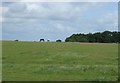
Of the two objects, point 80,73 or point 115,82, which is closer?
point 115,82

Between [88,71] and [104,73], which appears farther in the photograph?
[88,71]

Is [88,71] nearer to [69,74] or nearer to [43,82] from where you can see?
[69,74]

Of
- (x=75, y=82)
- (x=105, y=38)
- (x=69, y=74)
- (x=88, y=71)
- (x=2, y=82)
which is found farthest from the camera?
(x=105, y=38)

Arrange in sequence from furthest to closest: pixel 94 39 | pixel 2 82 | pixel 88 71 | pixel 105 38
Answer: pixel 94 39 → pixel 105 38 → pixel 88 71 → pixel 2 82

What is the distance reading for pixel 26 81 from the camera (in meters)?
23.0

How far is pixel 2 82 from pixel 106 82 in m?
7.19

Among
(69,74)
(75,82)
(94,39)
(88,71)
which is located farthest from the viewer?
(94,39)

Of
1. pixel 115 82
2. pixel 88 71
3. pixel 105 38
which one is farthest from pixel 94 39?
pixel 115 82

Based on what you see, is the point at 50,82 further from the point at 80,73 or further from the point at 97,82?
the point at 80,73

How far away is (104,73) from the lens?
30.1 m

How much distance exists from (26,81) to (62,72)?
26.4ft

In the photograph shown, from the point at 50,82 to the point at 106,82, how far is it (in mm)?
3944

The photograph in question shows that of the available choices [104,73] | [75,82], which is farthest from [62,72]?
[75,82]

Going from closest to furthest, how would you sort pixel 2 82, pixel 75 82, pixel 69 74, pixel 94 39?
pixel 2 82, pixel 75 82, pixel 69 74, pixel 94 39
